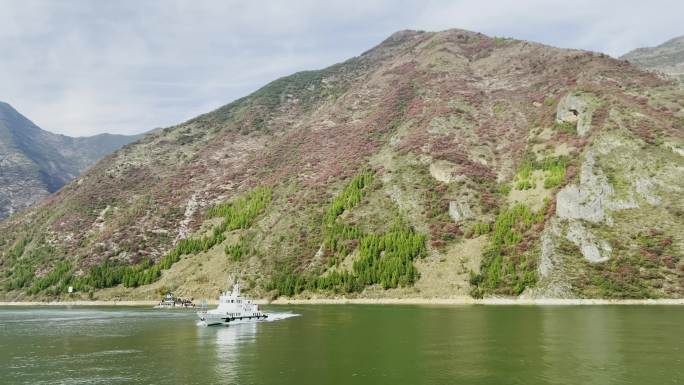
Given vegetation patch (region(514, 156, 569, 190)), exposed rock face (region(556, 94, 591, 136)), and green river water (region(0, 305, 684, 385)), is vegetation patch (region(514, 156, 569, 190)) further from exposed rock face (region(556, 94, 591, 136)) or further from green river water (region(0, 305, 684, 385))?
green river water (region(0, 305, 684, 385))

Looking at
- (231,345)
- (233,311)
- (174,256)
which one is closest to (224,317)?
(233,311)

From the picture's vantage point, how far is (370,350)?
5534 centimetres

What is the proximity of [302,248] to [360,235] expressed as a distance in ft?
58.2

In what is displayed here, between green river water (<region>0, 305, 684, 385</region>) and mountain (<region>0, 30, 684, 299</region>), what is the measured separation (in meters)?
27.6

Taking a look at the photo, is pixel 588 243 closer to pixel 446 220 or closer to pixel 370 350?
pixel 446 220

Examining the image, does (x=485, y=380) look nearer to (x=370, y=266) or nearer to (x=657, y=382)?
(x=657, y=382)

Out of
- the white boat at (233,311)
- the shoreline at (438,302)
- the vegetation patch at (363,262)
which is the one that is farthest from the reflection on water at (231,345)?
the vegetation patch at (363,262)

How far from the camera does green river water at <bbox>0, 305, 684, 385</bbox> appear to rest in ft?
144

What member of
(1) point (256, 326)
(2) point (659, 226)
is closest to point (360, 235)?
(1) point (256, 326)

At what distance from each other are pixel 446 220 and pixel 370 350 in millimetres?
91410

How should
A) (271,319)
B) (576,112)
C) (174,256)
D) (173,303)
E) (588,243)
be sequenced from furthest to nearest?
(174,256) < (576,112) < (173,303) < (588,243) < (271,319)

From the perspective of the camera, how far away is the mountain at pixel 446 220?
375ft

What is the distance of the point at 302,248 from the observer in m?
151

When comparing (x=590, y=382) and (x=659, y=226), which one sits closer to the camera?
(x=590, y=382)
